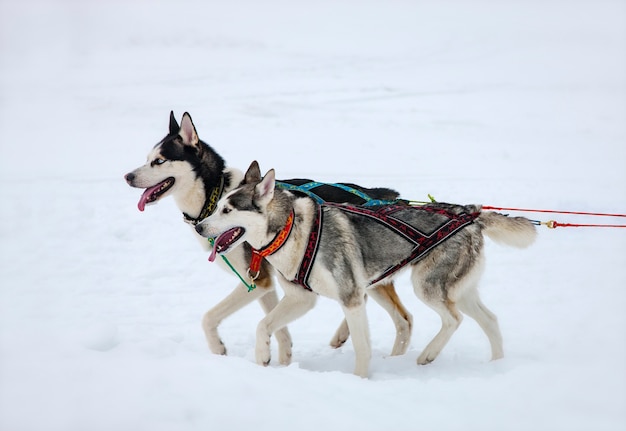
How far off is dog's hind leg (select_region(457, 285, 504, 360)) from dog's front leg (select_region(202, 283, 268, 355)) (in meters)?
1.40

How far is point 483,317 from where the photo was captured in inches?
183

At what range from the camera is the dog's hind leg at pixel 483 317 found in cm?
462

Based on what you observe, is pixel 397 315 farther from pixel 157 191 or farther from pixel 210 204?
pixel 157 191

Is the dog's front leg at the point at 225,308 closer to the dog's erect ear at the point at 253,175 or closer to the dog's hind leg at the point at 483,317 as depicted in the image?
the dog's erect ear at the point at 253,175

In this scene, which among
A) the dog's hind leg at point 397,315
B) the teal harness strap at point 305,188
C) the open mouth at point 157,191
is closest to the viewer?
the open mouth at point 157,191

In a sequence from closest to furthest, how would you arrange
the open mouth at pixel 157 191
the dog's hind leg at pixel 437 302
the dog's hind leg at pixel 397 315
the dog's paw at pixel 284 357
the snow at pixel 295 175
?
the snow at pixel 295 175, the dog's hind leg at pixel 437 302, the open mouth at pixel 157 191, the dog's paw at pixel 284 357, the dog's hind leg at pixel 397 315

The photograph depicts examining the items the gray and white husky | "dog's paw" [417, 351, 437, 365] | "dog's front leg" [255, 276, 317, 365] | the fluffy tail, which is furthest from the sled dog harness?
"dog's paw" [417, 351, 437, 365]

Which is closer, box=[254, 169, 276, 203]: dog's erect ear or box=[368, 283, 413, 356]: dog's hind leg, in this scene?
box=[254, 169, 276, 203]: dog's erect ear

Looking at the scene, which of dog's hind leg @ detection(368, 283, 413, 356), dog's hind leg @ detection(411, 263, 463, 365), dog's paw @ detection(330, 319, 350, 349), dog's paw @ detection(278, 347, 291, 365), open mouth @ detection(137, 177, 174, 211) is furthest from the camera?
dog's paw @ detection(330, 319, 350, 349)

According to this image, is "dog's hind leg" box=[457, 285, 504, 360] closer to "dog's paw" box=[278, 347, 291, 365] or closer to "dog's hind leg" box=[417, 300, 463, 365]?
"dog's hind leg" box=[417, 300, 463, 365]

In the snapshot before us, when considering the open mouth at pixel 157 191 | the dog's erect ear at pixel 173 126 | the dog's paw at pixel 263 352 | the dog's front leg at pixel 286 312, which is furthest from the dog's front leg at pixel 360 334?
the dog's erect ear at pixel 173 126

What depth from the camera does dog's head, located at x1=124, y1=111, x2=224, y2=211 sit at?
456cm

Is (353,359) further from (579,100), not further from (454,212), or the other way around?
(579,100)

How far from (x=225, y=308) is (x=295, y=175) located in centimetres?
668
